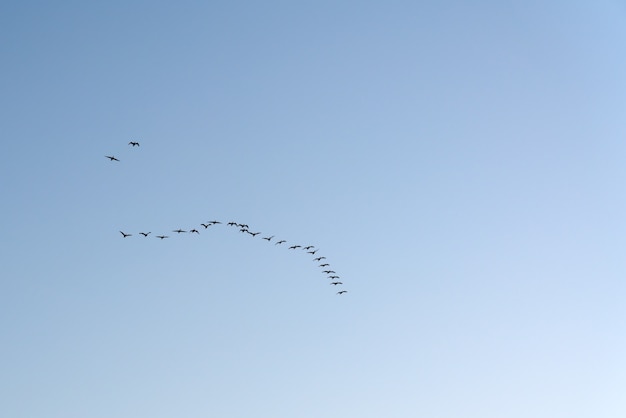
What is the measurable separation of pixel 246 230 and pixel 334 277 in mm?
25608

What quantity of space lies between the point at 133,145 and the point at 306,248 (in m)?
50.7

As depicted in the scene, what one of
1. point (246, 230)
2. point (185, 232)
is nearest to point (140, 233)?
point (185, 232)

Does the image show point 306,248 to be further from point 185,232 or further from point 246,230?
point 185,232

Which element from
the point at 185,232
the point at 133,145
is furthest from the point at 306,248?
the point at 133,145

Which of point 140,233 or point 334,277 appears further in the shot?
point 334,277

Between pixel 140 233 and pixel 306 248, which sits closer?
pixel 140 233

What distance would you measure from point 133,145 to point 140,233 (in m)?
22.5

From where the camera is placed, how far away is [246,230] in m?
186

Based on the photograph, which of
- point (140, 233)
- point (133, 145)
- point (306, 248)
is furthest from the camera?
point (306, 248)

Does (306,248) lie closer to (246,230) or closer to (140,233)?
(246,230)

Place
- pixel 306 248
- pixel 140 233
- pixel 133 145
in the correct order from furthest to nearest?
pixel 306 248 → pixel 140 233 → pixel 133 145

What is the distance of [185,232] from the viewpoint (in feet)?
590

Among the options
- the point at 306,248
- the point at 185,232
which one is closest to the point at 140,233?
the point at 185,232

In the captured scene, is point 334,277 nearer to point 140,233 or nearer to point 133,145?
point 140,233
